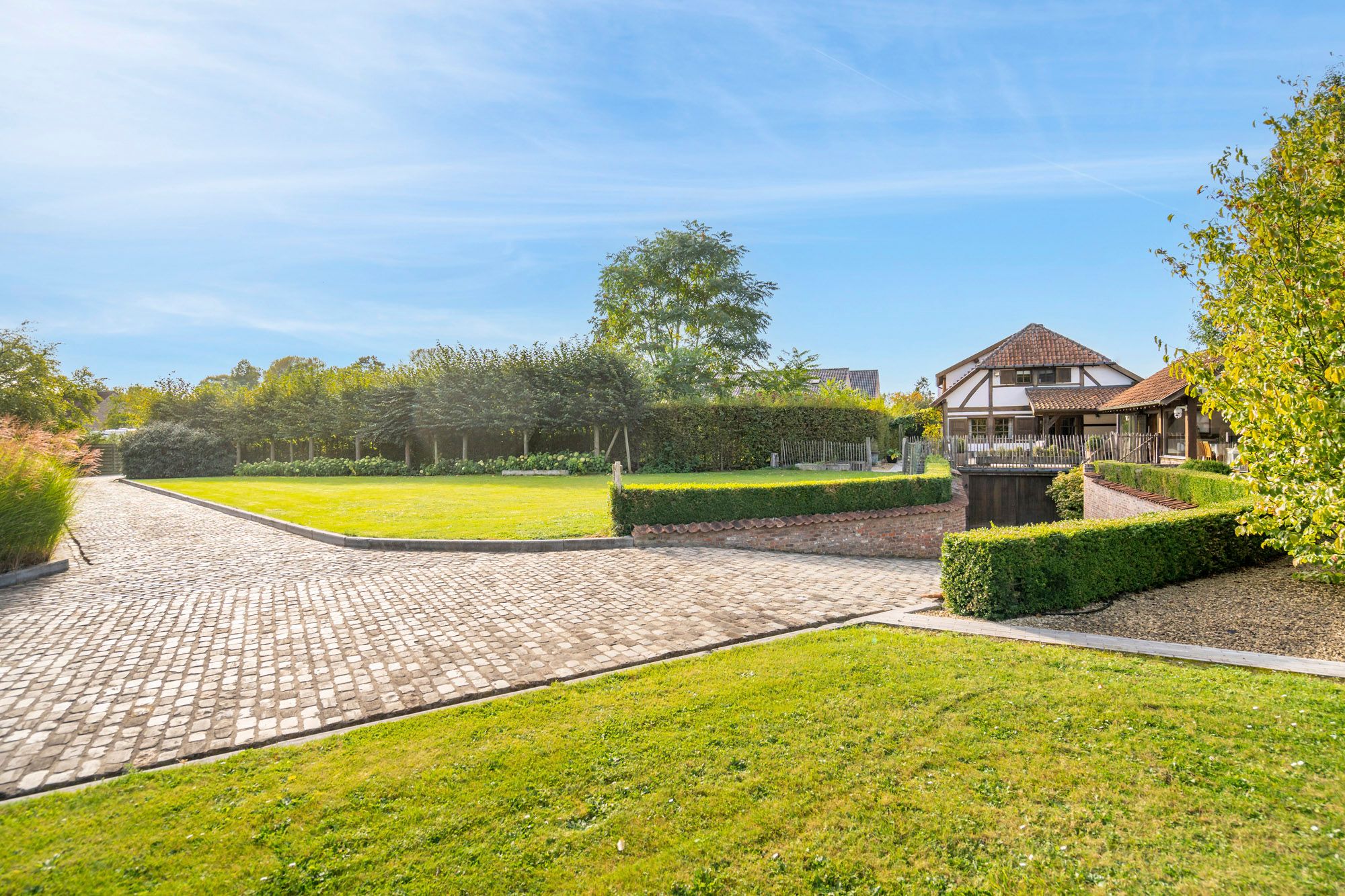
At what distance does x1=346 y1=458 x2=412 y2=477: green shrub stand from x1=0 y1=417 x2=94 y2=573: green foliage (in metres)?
21.5

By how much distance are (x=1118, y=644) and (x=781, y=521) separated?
6875 millimetres

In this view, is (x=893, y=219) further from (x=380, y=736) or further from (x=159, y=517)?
(x=159, y=517)

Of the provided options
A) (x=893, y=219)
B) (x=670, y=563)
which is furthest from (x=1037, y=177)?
(x=670, y=563)

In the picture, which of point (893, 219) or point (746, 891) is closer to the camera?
point (746, 891)

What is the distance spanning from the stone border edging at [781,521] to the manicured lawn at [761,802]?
22.3ft

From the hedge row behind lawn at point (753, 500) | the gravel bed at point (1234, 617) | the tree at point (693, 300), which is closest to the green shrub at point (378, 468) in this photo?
the tree at point (693, 300)

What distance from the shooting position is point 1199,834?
111 inches

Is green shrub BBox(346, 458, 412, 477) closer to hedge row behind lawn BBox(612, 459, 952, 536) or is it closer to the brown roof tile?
hedge row behind lawn BBox(612, 459, 952, 536)

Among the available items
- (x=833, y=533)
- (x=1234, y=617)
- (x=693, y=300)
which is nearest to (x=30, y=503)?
(x=833, y=533)

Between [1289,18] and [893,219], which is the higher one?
[893,219]

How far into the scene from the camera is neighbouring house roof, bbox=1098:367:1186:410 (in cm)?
2162

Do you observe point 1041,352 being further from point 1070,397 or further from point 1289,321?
point 1289,321

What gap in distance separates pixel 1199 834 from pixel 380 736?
175 inches

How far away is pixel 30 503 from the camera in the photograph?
938cm
